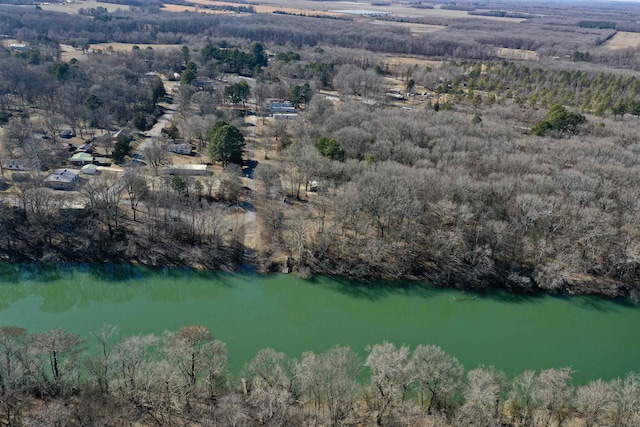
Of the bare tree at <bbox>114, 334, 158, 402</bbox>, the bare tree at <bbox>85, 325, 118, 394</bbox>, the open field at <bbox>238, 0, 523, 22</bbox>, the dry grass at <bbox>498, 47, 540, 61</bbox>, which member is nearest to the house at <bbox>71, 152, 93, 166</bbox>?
the bare tree at <bbox>85, 325, 118, 394</bbox>

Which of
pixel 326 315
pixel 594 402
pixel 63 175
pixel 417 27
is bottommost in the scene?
pixel 326 315

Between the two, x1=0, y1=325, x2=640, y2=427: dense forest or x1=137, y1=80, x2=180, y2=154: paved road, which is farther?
x1=137, y1=80, x2=180, y2=154: paved road

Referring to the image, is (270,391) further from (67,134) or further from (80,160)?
(67,134)

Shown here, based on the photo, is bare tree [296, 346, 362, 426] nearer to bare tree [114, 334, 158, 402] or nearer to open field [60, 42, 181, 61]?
bare tree [114, 334, 158, 402]

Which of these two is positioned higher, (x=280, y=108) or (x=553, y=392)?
(x=280, y=108)

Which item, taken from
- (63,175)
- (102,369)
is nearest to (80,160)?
(63,175)

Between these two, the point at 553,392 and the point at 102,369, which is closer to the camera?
the point at 553,392

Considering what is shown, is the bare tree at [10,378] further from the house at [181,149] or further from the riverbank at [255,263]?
the house at [181,149]

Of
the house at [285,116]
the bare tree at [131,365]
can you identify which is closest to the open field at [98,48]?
the house at [285,116]
